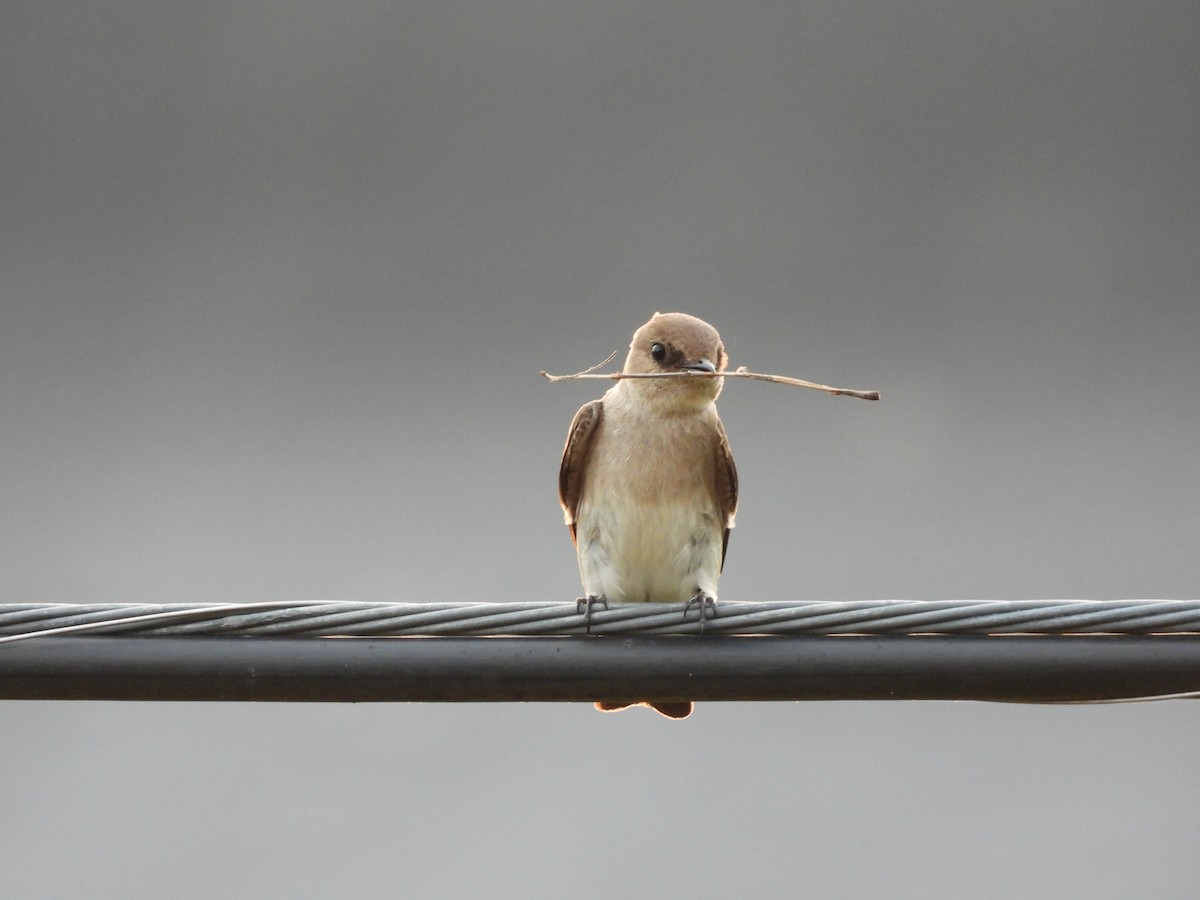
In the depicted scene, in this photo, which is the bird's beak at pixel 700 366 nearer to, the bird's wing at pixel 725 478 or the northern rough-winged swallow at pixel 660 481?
the northern rough-winged swallow at pixel 660 481

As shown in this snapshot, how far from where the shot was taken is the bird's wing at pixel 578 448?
3908 mm

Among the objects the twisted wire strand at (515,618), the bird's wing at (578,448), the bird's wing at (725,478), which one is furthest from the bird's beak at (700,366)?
the twisted wire strand at (515,618)

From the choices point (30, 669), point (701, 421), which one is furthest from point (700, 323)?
point (30, 669)

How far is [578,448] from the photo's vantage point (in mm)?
3916

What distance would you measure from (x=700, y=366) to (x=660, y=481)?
368 mm

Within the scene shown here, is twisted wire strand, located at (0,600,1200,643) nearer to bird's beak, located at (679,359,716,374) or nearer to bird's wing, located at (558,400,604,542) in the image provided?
bird's beak, located at (679,359,716,374)

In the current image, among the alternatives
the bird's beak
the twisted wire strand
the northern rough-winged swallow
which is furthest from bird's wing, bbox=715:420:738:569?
the twisted wire strand

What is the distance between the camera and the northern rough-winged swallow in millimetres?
3715

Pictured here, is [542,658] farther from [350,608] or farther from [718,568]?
[718,568]

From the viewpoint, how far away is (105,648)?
92.0 inches

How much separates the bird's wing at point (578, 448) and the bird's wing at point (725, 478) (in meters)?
0.03

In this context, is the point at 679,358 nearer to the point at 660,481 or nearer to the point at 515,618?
the point at 660,481

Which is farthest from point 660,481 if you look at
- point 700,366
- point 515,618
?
point 515,618

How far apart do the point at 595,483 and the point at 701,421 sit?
1.26 ft
